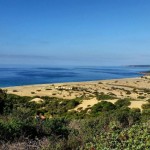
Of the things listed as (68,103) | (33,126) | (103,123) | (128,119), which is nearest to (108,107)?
(68,103)

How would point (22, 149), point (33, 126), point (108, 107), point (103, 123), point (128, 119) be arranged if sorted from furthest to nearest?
1. point (108, 107)
2. point (128, 119)
3. point (103, 123)
4. point (33, 126)
5. point (22, 149)

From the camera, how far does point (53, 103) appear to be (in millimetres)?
41312

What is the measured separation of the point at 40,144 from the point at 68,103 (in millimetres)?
32274

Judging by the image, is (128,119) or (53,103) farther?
(53,103)

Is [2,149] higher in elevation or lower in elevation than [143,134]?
lower

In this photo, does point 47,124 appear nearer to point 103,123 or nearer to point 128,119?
point 103,123

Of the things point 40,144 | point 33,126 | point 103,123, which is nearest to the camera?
point 40,144

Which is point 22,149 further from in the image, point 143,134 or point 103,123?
point 103,123

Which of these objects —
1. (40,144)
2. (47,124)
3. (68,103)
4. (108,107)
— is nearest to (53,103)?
(68,103)

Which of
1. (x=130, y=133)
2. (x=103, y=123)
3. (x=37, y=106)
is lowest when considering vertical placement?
(x=37, y=106)

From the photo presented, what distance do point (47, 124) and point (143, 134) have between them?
5115mm

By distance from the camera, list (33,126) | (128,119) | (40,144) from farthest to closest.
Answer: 1. (128,119)
2. (33,126)
3. (40,144)

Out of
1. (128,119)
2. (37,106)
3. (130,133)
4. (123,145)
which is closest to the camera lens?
(123,145)

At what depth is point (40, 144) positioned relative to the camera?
8086 millimetres
